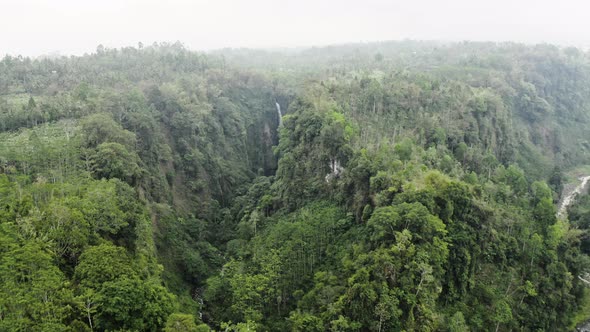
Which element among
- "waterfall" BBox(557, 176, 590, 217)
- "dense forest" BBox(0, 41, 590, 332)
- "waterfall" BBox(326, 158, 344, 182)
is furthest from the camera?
"waterfall" BBox(557, 176, 590, 217)

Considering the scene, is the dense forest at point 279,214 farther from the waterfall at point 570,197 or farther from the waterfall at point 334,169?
the waterfall at point 570,197

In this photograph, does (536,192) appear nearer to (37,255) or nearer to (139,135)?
(139,135)

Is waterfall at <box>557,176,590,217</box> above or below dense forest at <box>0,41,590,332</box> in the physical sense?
below

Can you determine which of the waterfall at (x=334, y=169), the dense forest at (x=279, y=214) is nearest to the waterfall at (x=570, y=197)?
the dense forest at (x=279, y=214)

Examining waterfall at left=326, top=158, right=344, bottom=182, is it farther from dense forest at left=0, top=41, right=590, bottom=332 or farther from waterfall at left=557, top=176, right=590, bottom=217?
waterfall at left=557, top=176, right=590, bottom=217

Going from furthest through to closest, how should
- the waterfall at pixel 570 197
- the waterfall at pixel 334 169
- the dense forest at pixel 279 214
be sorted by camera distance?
the waterfall at pixel 570 197
the waterfall at pixel 334 169
the dense forest at pixel 279 214

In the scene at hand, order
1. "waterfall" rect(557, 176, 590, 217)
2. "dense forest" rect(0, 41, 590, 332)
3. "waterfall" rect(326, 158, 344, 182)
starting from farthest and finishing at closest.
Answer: "waterfall" rect(557, 176, 590, 217), "waterfall" rect(326, 158, 344, 182), "dense forest" rect(0, 41, 590, 332)

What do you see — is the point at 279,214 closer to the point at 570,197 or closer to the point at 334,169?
the point at 334,169

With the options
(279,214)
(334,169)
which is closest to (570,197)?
(334,169)

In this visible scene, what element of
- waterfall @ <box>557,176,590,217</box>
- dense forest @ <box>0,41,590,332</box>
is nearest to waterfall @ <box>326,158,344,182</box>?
dense forest @ <box>0,41,590,332</box>
